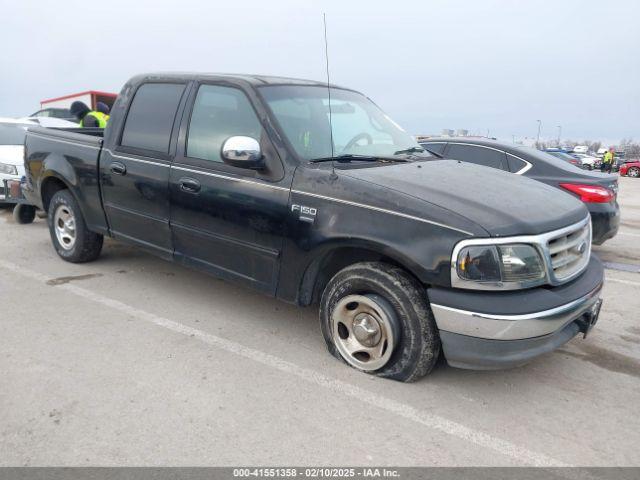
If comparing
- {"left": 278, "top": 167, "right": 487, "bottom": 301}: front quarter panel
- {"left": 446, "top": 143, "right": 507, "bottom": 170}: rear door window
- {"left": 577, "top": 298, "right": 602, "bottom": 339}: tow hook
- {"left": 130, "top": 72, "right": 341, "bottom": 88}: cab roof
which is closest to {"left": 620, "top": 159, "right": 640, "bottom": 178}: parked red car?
{"left": 446, "top": 143, "right": 507, "bottom": 170}: rear door window

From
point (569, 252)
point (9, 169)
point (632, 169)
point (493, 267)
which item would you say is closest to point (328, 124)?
point (493, 267)

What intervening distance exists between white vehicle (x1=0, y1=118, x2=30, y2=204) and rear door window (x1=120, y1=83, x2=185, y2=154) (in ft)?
14.1

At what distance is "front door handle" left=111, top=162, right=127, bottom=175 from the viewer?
4.58 meters

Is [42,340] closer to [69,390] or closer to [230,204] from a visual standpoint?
[69,390]

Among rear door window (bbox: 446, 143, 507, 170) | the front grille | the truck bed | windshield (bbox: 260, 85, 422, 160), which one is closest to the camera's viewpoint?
the front grille

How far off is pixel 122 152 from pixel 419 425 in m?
3.40

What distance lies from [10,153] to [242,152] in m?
6.40

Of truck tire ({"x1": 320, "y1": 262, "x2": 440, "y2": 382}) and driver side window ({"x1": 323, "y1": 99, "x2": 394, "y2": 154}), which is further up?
driver side window ({"x1": 323, "y1": 99, "x2": 394, "y2": 154})

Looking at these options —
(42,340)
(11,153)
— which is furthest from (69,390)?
(11,153)

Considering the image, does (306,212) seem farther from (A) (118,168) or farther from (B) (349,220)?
(A) (118,168)

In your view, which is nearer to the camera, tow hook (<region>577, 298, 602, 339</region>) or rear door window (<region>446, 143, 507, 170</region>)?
tow hook (<region>577, 298, 602, 339</region>)

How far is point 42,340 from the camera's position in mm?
3758

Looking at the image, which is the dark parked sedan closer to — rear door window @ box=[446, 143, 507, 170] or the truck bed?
rear door window @ box=[446, 143, 507, 170]

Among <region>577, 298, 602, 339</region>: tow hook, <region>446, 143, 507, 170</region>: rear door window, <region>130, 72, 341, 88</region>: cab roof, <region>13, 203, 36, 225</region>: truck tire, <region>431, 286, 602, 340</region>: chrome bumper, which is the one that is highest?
<region>130, 72, 341, 88</region>: cab roof
